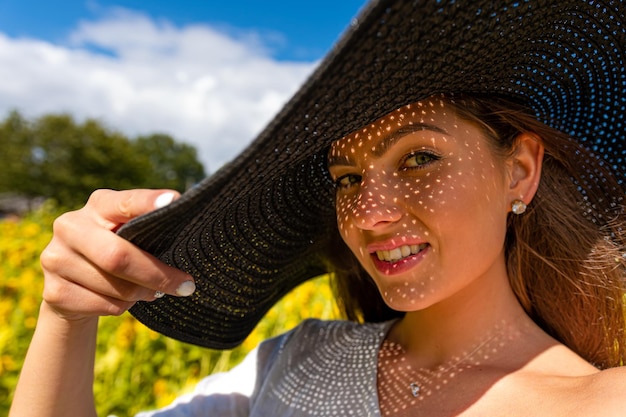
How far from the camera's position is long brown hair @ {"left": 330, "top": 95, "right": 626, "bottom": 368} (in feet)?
4.06

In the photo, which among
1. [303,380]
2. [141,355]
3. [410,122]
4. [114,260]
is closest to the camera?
[114,260]

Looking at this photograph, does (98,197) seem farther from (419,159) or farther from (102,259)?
(419,159)

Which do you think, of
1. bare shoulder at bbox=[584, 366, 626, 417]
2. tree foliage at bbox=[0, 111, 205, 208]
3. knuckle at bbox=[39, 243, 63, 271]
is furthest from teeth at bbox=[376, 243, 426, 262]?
tree foliage at bbox=[0, 111, 205, 208]

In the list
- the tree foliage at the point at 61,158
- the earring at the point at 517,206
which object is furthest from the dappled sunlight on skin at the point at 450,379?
the tree foliage at the point at 61,158

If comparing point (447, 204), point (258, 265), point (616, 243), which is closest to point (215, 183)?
point (447, 204)

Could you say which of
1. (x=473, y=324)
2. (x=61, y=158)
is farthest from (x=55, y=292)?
(x=61, y=158)

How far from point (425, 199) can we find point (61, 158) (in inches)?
1230

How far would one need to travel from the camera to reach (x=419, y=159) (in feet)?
3.55

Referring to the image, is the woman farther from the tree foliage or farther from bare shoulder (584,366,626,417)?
the tree foliage

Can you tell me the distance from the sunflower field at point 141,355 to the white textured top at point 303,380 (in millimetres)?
605

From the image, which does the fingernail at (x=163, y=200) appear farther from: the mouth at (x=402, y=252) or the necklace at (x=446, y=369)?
the necklace at (x=446, y=369)

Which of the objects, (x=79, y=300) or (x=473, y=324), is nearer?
(x=79, y=300)

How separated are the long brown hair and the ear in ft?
0.06

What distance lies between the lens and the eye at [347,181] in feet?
3.97
